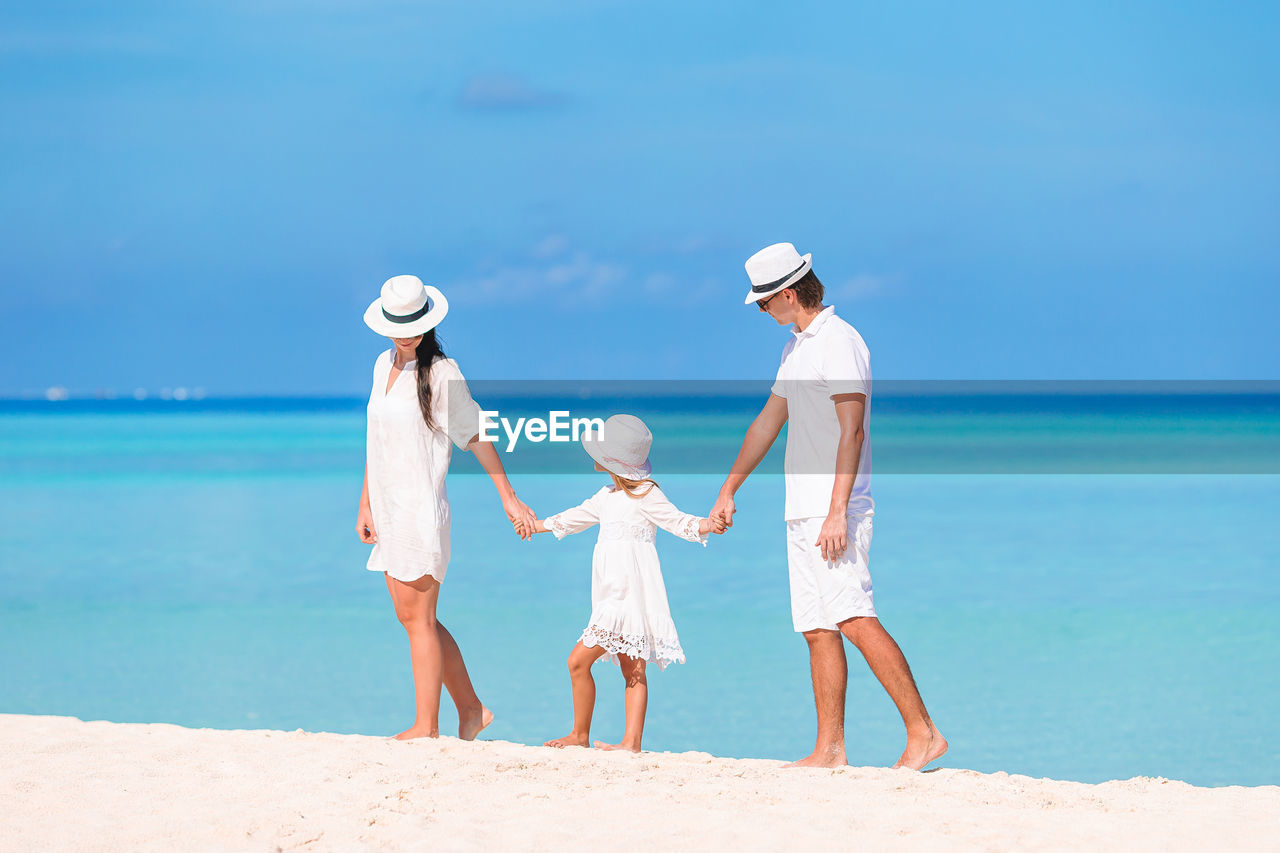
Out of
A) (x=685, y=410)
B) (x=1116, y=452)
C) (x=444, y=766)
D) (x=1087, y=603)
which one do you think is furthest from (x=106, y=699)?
(x=685, y=410)

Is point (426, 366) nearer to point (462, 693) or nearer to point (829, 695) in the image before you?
point (462, 693)

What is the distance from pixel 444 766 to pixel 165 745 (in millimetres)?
1151

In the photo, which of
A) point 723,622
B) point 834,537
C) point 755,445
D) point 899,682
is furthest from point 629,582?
point 723,622

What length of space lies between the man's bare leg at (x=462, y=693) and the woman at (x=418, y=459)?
204mm

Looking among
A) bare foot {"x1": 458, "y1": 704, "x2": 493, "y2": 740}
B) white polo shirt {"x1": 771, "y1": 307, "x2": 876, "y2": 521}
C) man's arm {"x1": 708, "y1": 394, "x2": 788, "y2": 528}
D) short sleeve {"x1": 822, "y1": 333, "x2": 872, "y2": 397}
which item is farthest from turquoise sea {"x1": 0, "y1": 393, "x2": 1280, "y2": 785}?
Result: short sleeve {"x1": 822, "y1": 333, "x2": 872, "y2": 397}

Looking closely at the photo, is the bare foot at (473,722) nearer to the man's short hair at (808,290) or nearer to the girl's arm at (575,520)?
the girl's arm at (575,520)

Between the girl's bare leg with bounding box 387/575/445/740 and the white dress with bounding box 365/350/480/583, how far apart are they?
61 millimetres

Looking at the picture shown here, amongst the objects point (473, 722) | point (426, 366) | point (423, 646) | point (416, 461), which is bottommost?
point (473, 722)

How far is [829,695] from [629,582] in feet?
2.78

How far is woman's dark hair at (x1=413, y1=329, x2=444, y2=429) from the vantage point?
177 inches

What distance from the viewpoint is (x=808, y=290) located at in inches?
170

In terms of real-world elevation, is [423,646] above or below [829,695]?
above

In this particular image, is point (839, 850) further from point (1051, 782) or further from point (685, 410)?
point (685, 410)

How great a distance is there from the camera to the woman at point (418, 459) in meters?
4.50
